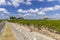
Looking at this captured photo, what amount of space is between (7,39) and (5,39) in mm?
153

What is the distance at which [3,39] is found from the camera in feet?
49.1

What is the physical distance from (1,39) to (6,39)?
390 mm

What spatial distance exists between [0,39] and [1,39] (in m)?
0.25

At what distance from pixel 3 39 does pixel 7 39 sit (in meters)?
0.34

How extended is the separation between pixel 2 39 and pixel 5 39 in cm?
23

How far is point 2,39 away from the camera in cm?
1482

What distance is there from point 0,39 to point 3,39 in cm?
30

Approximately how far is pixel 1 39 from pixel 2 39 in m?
0.11

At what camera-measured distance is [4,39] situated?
14852 millimetres

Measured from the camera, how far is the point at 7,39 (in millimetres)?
14852

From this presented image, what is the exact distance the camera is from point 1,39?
14883 millimetres

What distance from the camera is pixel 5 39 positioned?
14.8 meters

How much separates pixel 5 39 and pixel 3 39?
0.20 meters

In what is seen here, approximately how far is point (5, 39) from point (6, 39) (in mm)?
76
